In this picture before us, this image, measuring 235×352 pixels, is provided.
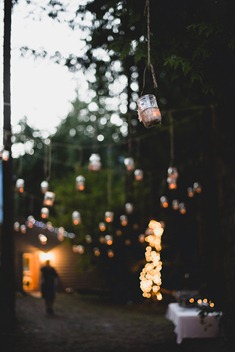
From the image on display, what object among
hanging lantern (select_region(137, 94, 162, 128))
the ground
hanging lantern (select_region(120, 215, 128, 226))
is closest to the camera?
hanging lantern (select_region(137, 94, 162, 128))

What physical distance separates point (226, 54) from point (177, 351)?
20.5 ft

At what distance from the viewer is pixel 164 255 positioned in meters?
20.1

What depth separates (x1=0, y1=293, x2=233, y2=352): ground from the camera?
10242 millimetres

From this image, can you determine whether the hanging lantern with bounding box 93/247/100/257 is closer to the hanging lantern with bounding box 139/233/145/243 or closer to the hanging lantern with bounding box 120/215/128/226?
the hanging lantern with bounding box 120/215/128/226

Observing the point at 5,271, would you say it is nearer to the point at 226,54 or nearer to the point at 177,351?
the point at 177,351

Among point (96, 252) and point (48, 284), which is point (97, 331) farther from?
point (96, 252)

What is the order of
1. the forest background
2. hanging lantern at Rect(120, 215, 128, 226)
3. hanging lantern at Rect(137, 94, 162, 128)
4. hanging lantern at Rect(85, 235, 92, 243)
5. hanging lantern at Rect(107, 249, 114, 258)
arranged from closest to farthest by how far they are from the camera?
1. hanging lantern at Rect(137, 94, 162, 128)
2. the forest background
3. hanging lantern at Rect(120, 215, 128, 226)
4. hanging lantern at Rect(107, 249, 114, 258)
5. hanging lantern at Rect(85, 235, 92, 243)

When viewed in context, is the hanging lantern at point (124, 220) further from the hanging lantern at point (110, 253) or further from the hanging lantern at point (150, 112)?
the hanging lantern at point (150, 112)

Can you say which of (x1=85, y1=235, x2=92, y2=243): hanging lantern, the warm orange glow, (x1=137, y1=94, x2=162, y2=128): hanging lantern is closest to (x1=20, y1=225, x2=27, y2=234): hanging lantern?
the warm orange glow

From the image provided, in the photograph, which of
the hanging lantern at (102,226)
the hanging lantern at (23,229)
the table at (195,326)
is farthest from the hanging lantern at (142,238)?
the table at (195,326)

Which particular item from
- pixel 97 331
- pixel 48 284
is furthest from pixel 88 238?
pixel 97 331

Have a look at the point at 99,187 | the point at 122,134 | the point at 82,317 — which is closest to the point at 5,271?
the point at 82,317

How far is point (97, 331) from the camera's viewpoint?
12906mm

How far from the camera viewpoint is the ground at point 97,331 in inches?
403
